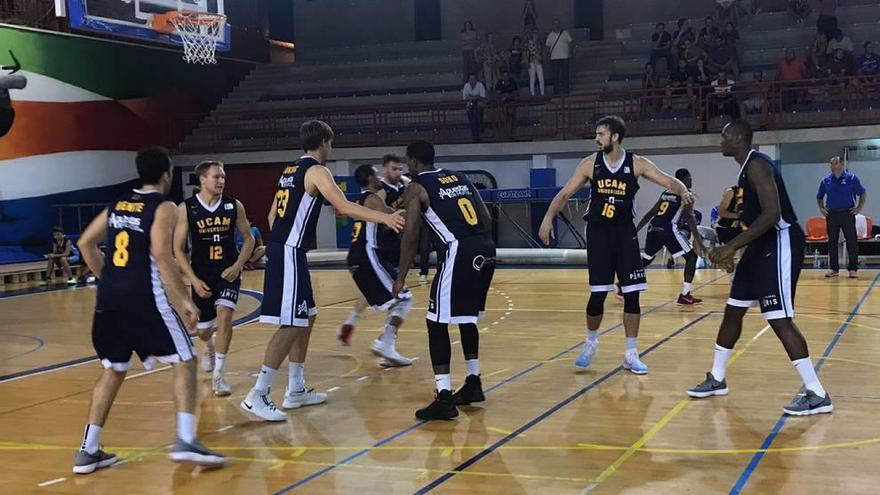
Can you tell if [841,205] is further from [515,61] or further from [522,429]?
[515,61]

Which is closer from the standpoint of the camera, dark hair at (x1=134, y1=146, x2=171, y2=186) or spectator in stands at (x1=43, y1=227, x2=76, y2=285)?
dark hair at (x1=134, y1=146, x2=171, y2=186)

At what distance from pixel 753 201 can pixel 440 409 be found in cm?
264

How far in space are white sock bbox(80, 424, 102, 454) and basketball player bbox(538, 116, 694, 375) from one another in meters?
3.77

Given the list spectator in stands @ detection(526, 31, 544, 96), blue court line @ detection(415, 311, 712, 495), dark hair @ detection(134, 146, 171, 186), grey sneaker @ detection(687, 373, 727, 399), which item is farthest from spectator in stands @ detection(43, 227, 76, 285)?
grey sneaker @ detection(687, 373, 727, 399)

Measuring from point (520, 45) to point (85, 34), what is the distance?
445 inches

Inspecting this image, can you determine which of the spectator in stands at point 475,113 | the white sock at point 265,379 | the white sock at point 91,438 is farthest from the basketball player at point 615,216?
the spectator in stands at point 475,113

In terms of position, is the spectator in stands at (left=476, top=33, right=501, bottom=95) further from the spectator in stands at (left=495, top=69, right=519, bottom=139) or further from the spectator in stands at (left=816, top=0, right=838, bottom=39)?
the spectator in stands at (left=816, top=0, right=838, bottom=39)

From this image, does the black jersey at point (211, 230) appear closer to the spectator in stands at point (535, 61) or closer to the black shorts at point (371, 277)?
the black shorts at point (371, 277)

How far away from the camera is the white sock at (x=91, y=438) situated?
554 centimetres

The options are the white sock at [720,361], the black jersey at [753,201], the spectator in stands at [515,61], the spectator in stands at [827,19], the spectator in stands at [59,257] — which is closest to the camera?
the black jersey at [753,201]

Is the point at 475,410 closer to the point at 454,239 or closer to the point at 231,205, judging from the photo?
the point at 454,239

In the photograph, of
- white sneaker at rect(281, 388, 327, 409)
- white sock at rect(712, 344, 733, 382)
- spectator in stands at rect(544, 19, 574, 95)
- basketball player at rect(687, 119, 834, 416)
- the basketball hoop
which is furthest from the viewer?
spectator in stands at rect(544, 19, 574, 95)

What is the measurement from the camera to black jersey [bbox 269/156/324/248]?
21.7 ft

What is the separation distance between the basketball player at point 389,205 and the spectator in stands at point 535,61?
14.9 meters
